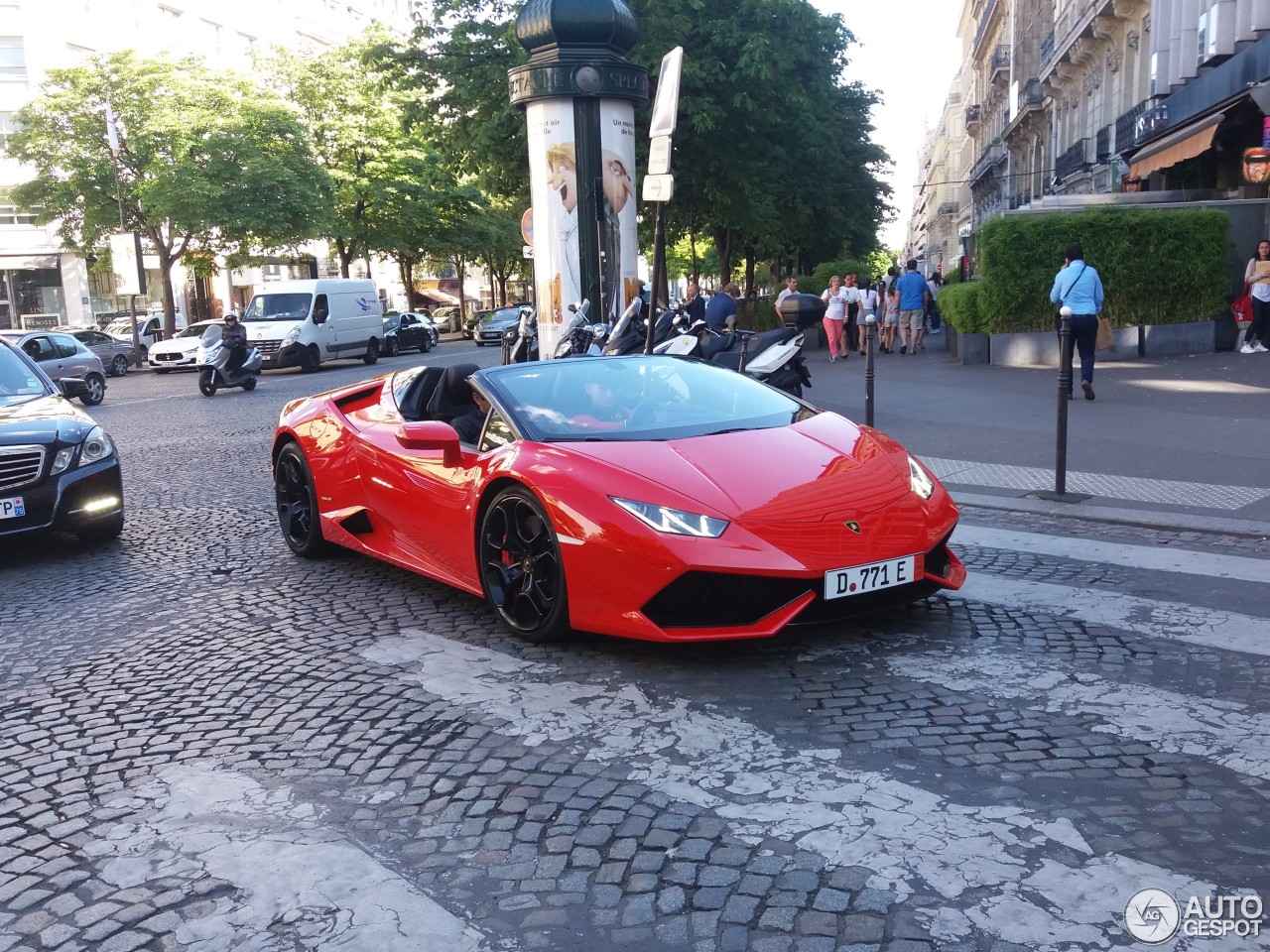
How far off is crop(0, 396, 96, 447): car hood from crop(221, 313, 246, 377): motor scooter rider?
13666 millimetres

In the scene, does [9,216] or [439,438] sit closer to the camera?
[439,438]

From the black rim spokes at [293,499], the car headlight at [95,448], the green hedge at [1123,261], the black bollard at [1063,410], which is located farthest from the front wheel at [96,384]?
the black bollard at [1063,410]

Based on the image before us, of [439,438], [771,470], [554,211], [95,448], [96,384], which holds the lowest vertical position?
[96,384]

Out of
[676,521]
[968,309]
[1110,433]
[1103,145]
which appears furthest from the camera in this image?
[1103,145]

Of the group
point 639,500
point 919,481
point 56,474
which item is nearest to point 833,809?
point 639,500

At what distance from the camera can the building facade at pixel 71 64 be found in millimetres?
48500

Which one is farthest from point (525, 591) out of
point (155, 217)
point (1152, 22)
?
point (155, 217)

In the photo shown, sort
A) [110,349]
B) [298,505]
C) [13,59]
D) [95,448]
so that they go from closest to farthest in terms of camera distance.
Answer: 1. [298,505]
2. [95,448]
3. [110,349]
4. [13,59]

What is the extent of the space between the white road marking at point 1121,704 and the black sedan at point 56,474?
5.31 meters

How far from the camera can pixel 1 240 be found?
49.7m

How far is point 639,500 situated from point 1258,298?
1454 cm

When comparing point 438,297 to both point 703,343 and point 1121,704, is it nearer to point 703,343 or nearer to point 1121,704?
point 703,343

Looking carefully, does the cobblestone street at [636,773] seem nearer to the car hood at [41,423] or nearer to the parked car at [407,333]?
the car hood at [41,423]

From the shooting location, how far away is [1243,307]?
55.1 ft
